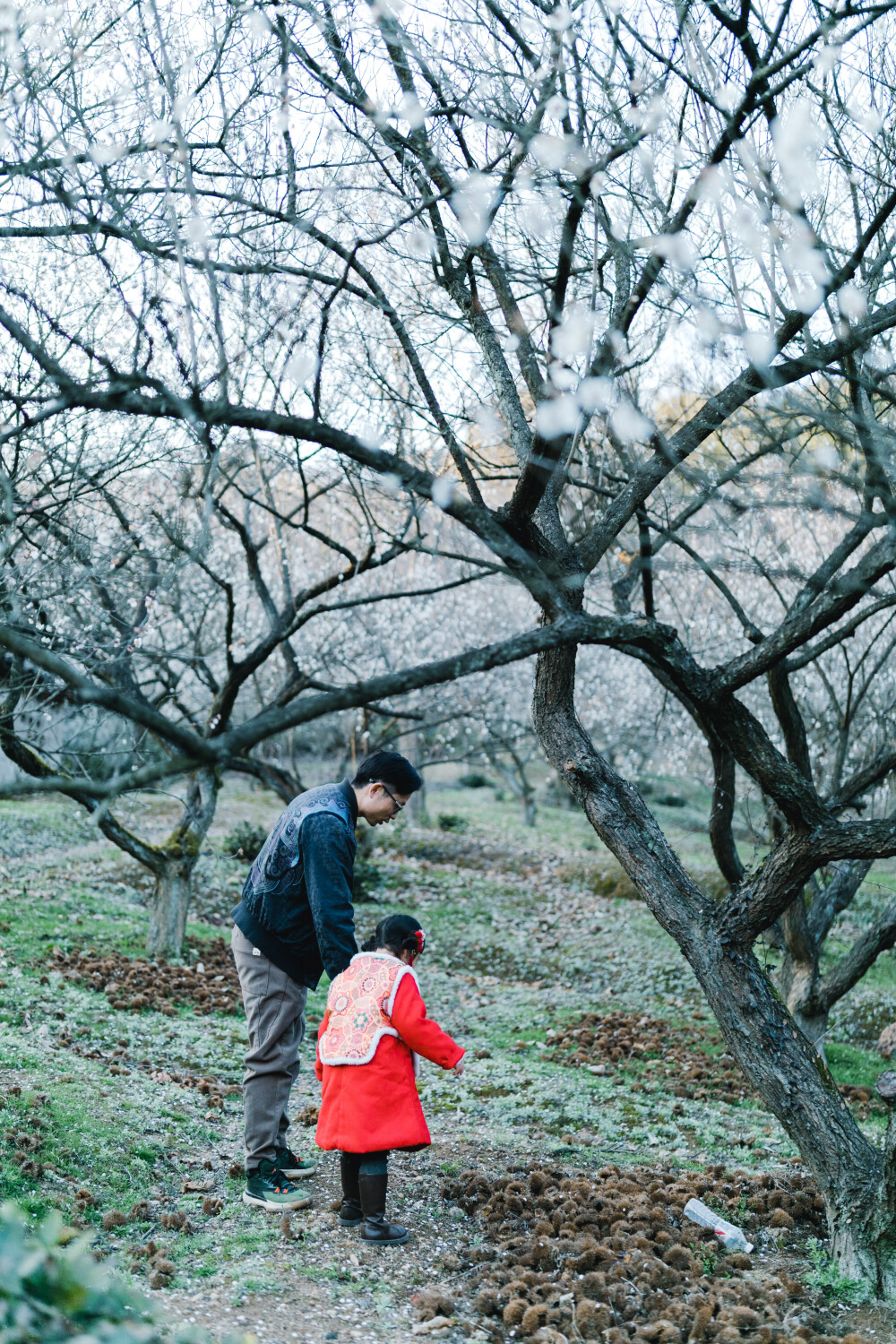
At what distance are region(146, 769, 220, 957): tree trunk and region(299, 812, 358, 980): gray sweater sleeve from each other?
5.19 m

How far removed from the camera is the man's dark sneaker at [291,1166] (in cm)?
426

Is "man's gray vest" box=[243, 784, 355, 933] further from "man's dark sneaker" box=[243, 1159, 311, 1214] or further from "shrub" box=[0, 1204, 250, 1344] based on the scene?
"shrub" box=[0, 1204, 250, 1344]

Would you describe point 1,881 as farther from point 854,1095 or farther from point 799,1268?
point 799,1268

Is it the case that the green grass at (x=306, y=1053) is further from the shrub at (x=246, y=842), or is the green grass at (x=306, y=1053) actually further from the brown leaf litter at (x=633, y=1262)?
the brown leaf litter at (x=633, y=1262)

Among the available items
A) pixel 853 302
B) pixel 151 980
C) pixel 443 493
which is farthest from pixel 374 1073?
pixel 151 980

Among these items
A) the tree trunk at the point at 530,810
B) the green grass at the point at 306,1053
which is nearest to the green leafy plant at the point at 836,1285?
the green grass at the point at 306,1053

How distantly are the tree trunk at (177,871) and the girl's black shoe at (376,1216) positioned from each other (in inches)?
218

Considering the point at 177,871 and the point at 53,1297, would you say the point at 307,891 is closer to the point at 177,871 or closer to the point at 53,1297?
the point at 53,1297

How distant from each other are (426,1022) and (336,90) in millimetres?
4269

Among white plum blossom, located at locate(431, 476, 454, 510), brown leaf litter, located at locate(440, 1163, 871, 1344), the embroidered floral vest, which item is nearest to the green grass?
brown leaf litter, located at locate(440, 1163, 871, 1344)

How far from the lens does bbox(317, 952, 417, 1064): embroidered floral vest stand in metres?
3.77

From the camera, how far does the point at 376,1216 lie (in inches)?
148

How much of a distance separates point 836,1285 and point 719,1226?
17.5 inches

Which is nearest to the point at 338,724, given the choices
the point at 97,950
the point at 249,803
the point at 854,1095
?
the point at 249,803
